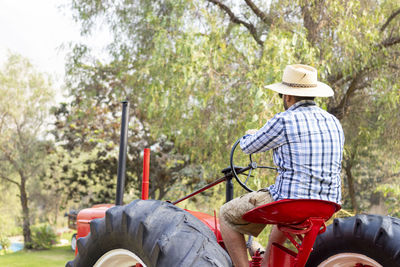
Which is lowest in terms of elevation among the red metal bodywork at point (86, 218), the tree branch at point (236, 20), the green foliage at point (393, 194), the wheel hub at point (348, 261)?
the green foliage at point (393, 194)

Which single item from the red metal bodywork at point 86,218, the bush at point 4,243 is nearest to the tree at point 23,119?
the bush at point 4,243

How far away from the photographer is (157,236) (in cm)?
178

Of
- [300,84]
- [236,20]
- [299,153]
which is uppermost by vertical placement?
[236,20]

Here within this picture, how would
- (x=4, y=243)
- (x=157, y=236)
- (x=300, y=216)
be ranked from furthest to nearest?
(x=4, y=243)
(x=300, y=216)
(x=157, y=236)

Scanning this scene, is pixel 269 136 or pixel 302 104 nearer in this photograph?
pixel 269 136

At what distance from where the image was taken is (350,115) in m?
8.66

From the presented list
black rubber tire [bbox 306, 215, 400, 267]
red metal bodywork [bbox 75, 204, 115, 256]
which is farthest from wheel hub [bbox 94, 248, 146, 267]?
red metal bodywork [bbox 75, 204, 115, 256]

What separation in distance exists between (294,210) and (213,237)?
399 mm

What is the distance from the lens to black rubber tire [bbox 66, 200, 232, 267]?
1695mm

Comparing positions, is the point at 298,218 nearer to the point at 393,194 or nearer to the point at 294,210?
the point at 294,210

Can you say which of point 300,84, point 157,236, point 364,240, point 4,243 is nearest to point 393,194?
point 364,240

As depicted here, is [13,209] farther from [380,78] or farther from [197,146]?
[380,78]

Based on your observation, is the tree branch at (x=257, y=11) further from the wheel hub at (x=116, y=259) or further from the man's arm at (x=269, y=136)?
the wheel hub at (x=116, y=259)

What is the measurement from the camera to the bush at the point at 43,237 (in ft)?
42.3
